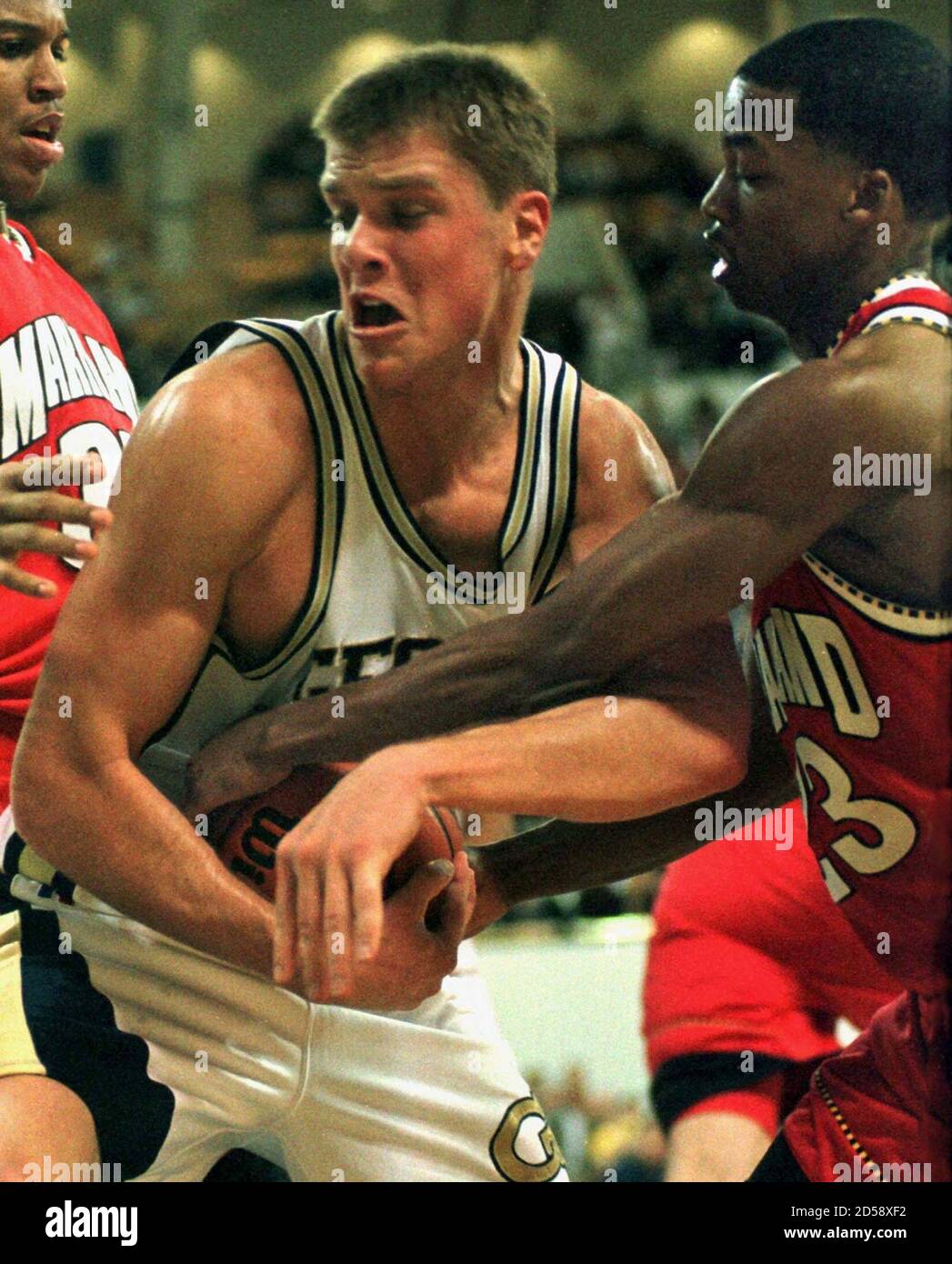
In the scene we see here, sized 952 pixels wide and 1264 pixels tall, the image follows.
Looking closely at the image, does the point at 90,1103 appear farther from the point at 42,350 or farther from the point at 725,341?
the point at 725,341

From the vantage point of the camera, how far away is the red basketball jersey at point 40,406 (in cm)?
234

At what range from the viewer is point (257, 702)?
7.42 ft

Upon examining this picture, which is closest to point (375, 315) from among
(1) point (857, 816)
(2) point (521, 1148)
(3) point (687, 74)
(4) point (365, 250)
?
(4) point (365, 250)

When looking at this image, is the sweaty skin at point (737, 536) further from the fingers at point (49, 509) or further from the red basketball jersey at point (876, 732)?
the fingers at point (49, 509)

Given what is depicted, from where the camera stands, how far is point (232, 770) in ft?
7.11

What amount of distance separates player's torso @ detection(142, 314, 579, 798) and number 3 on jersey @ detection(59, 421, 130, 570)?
0.34 m

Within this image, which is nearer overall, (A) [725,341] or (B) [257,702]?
(B) [257,702]

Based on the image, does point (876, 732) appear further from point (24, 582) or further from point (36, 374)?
point (36, 374)

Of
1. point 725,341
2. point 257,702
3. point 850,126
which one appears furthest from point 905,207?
point 725,341

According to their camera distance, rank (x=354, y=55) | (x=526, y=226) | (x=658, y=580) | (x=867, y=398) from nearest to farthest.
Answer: (x=867, y=398)
(x=658, y=580)
(x=526, y=226)
(x=354, y=55)

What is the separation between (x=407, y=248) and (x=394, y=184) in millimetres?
82

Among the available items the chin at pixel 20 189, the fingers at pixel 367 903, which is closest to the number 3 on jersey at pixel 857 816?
the fingers at pixel 367 903

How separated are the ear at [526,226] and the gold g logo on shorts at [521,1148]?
1.16m
